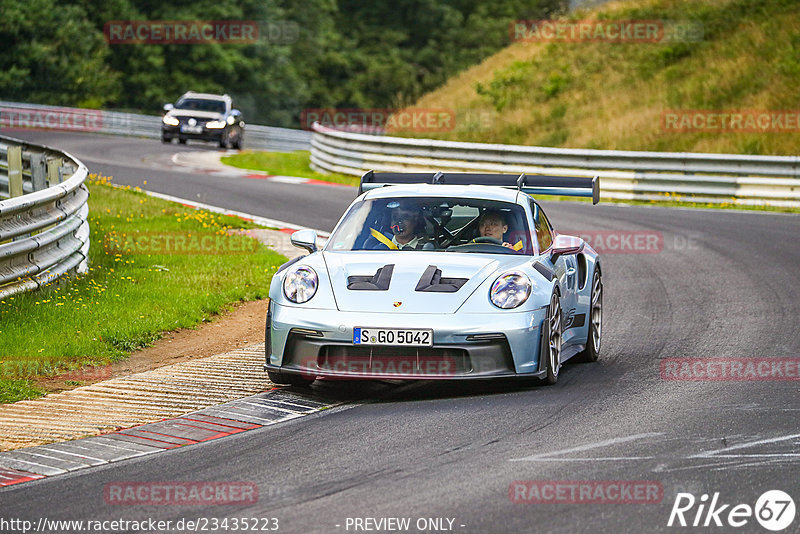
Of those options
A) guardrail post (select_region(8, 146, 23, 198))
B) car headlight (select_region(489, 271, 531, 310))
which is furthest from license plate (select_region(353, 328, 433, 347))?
guardrail post (select_region(8, 146, 23, 198))

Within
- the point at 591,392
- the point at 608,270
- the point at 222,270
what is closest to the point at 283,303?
the point at 591,392

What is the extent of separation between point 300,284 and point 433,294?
0.93 m

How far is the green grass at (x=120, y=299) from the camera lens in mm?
9086

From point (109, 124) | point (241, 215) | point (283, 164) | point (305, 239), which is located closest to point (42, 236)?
point (305, 239)

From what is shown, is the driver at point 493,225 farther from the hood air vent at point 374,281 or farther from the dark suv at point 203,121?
the dark suv at point 203,121

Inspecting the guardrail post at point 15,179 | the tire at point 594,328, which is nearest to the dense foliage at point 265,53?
the guardrail post at point 15,179

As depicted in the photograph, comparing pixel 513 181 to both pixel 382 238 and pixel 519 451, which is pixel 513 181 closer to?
pixel 382 238

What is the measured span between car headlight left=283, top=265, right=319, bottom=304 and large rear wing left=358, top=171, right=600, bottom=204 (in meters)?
1.51

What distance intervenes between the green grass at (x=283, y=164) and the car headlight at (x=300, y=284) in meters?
18.0

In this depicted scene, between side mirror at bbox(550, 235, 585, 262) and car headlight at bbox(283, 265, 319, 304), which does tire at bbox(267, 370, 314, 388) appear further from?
side mirror at bbox(550, 235, 585, 262)

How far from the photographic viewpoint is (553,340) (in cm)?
836

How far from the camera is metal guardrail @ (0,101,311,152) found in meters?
43.9

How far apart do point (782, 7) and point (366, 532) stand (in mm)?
32726

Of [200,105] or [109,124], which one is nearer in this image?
[200,105]
